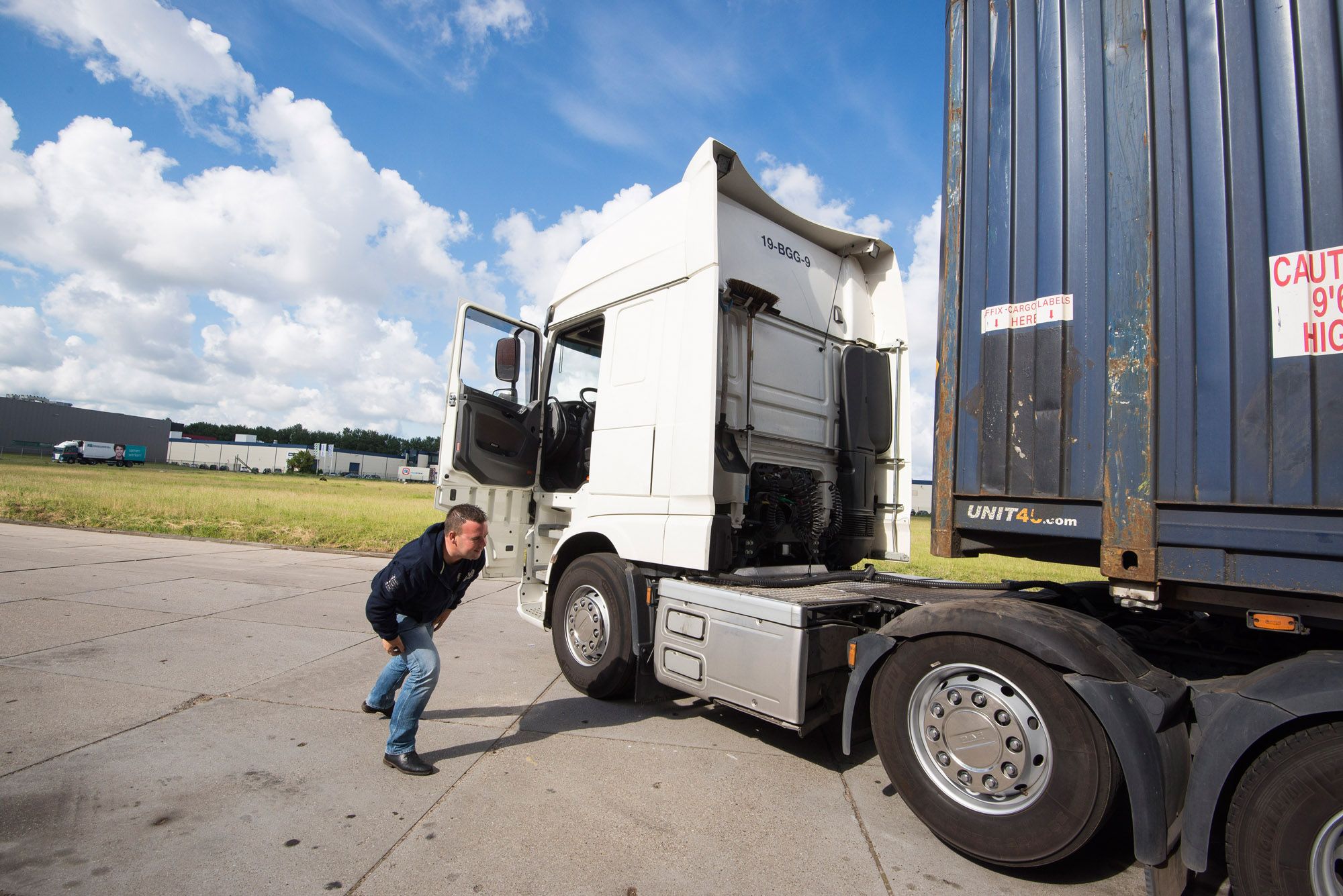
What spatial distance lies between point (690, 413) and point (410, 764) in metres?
2.48

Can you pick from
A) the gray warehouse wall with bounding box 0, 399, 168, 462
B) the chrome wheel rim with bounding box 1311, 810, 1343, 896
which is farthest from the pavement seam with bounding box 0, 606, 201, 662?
the gray warehouse wall with bounding box 0, 399, 168, 462

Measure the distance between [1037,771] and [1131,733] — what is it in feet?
1.40

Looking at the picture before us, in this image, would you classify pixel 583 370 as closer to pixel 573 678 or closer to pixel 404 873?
pixel 573 678

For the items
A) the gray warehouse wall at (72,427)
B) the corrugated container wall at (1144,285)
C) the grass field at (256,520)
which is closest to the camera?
the corrugated container wall at (1144,285)

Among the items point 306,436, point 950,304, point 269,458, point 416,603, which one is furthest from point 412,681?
point 306,436

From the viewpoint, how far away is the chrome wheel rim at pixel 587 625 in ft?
15.4

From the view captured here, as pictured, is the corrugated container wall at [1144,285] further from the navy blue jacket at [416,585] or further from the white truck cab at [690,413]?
the navy blue jacket at [416,585]

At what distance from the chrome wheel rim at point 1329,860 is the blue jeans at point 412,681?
352 centimetres

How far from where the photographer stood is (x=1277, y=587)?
85.4 inches

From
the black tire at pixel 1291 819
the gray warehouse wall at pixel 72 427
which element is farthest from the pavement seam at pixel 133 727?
the gray warehouse wall at pixel 72 427

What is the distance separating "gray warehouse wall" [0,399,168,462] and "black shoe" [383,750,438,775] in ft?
341

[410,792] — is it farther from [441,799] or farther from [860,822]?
[860,822]

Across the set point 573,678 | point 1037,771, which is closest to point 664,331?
point 573,678

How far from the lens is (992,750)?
9.05 feet
